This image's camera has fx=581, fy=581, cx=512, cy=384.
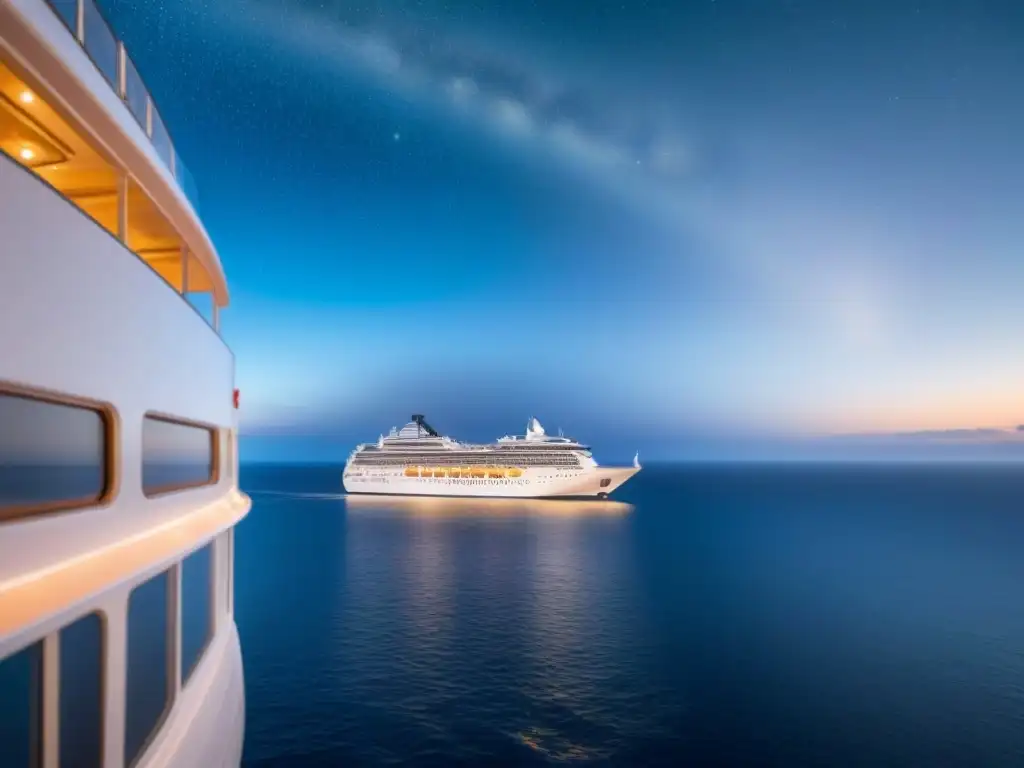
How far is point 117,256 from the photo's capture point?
362 centimetres

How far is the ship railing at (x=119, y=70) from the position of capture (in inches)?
152

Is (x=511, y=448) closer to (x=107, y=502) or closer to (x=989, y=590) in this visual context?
(x=989, y=590)

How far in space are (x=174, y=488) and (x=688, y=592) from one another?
28.2 metres

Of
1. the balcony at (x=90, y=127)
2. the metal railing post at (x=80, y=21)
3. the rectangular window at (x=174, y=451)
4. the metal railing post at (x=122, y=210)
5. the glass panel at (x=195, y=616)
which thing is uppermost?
the metal railing post at (x=80, y=21)

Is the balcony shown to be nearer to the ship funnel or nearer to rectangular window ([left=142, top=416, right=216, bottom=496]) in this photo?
rectangular window ([left=142, top=416, right=216, bottom=496])

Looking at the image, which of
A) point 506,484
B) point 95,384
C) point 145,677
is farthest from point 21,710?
point 506,484

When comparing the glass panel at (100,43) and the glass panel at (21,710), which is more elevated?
the glass panel at (100,43)

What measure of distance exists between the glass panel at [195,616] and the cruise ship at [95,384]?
44cm

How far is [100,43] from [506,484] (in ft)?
245

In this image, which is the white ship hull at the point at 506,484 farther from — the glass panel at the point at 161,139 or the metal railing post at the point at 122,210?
the metal railing post at the point at 122,210

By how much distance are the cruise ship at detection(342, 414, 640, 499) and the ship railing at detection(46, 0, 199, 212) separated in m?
67.9

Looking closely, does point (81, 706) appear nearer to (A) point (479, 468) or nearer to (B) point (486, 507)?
(B) point (486, 507)

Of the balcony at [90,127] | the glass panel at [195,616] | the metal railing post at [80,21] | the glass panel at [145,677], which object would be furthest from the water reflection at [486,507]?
the metal railing post at [80,21]

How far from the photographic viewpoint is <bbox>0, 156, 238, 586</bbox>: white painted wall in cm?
250
